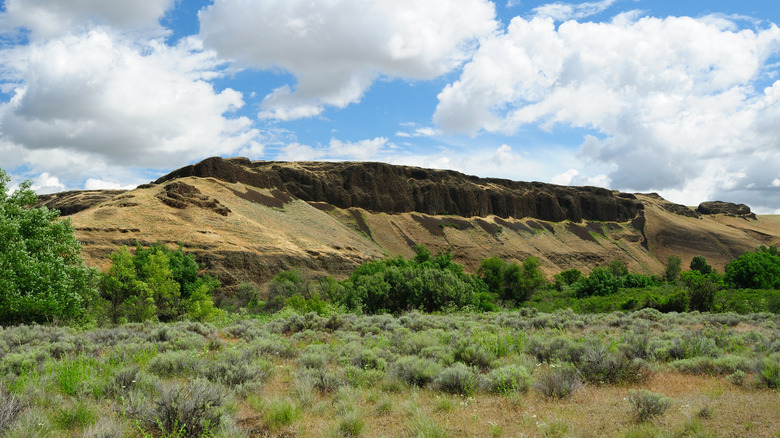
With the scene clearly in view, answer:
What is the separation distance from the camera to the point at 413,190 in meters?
103

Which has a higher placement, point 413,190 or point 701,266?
point 413,190

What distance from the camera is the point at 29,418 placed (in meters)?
4.89

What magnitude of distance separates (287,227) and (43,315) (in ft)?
153

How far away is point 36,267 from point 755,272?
6364 cm

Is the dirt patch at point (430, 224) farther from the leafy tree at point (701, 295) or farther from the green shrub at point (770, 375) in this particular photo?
the green shrub at point (770, 375)

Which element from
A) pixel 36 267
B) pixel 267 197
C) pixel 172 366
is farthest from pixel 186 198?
pixel 172 366

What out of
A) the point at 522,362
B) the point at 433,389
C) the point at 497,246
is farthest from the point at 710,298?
the point at 497,246

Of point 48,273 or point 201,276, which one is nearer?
point 48,273

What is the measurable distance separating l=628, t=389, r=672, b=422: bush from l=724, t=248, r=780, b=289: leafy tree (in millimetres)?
54544

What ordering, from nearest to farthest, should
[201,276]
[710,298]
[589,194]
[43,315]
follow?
[43,315] < [710,298] < [201,276] < [589,194]

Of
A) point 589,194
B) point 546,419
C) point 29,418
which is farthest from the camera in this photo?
point 589,194

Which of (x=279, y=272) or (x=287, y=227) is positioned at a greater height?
(x=287, y=227)

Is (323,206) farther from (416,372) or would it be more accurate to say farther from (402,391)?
(402,391)

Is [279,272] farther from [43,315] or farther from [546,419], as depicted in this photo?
[546,419]
